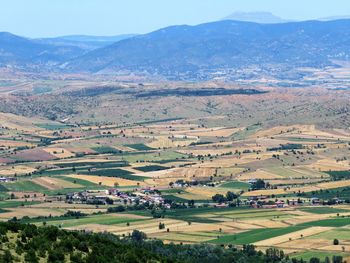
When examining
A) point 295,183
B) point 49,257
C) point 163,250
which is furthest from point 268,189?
point 49,257

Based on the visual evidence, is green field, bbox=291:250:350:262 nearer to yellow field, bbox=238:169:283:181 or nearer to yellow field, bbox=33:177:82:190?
yellow field, bbox=33:177:82:190

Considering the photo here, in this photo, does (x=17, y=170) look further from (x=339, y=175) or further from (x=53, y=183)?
(x=339, y=175)

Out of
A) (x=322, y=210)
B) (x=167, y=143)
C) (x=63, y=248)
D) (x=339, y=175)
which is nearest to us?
(x=63, y=248)

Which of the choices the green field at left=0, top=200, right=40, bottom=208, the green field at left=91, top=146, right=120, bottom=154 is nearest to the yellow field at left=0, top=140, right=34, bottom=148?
the green field at left=91, top=146, right=120, bottom=154

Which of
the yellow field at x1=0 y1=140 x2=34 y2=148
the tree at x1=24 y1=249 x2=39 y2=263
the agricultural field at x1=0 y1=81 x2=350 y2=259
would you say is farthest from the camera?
the yellow field at x1=0 y1=140 x2=34 y2=148

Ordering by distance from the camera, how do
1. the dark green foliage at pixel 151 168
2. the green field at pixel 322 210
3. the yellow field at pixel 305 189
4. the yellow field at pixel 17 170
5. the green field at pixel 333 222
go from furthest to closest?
the dark green foliage at pixel 151 168 → the yellow field at pixel 17 170 → the yellow field at pixel 305 189 → the green field at pixel 322 210 → the green field at pixel 333 222

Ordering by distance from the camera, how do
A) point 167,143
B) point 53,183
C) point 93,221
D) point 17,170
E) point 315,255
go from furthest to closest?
point 167,143
point 17,170
point 53,183
point 93,221
point 315,255

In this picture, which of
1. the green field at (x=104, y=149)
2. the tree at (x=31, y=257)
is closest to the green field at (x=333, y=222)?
the tree at (x=31, y=257)

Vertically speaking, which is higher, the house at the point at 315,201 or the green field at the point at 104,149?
the green field at the point at 104,149

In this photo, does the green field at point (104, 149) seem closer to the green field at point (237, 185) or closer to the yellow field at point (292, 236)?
the green field at point (237, 185)

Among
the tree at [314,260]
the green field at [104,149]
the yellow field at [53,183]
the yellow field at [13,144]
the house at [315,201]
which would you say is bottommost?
the house at [315,201]

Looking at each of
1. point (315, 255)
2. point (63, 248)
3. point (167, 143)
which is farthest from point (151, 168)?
point (63, 248)
